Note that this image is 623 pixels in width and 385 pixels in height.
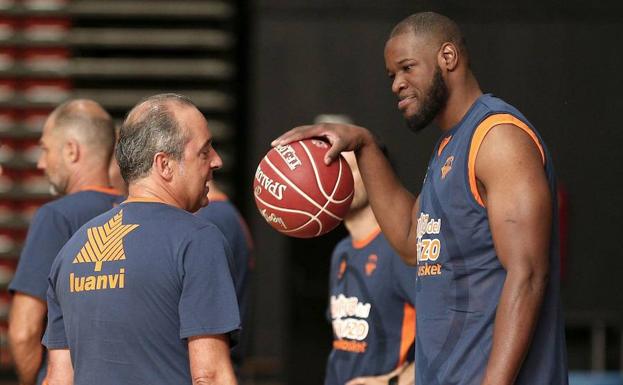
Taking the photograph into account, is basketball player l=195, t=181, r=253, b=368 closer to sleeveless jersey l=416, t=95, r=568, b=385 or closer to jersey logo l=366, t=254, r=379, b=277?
jersey logo l=366, t=254, r=379, b=277

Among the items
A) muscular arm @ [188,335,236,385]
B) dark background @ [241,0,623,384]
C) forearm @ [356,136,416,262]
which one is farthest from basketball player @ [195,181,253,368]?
dark background @ [241,0,623,384]

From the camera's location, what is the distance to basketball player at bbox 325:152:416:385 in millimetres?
4395

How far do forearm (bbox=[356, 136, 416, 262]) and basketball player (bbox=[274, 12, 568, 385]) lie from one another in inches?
7.4

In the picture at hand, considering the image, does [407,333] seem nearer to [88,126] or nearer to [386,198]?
[386,198]

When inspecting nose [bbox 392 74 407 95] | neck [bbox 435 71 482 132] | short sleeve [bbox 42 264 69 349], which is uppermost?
nose [bbox 392 74 407 95]

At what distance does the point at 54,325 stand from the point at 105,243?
1.42 ft

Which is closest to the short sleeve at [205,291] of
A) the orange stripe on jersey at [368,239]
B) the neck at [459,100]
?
the neck at [459,100]

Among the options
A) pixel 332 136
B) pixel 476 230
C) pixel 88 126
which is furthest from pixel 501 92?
pixel 476 230

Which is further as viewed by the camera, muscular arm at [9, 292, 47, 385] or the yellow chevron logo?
muscular arm at [9, 292, 47, 385]

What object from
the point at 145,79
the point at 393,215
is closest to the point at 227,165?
the point at 145,79

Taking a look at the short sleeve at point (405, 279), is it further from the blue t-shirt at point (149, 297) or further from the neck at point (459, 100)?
the blue t-shirt at point (149, 297)

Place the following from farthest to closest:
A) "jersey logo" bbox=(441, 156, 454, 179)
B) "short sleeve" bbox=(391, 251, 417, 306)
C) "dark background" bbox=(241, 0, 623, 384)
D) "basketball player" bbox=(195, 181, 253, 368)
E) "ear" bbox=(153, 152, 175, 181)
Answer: "dark background" bbox=(241, 0, 623, 384) → "basketball player" bbox=(195, 181, 253, 368) → "short sleeve" bbox=(391, 251, 417, 306) → "jersey logo" bbox=(441, 156, 454, 179) → "ear" bbox=(153, 152, 175, 181)

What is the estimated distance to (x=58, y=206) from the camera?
176 inches

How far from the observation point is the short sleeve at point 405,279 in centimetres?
434
